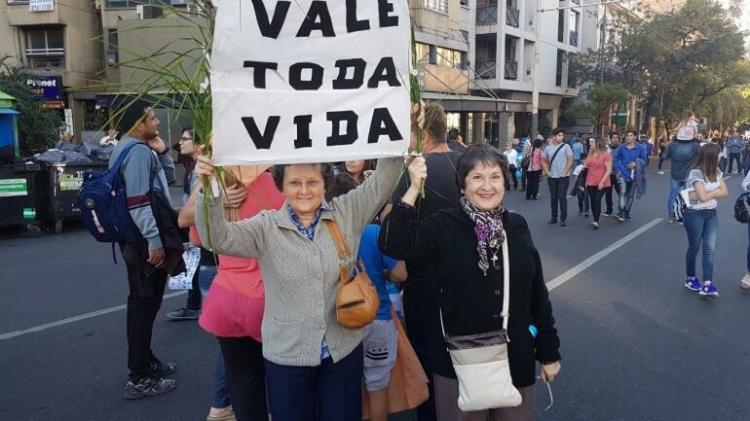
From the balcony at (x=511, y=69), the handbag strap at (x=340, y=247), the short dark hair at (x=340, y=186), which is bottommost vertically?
the handbag strap at (x=340, y=247)

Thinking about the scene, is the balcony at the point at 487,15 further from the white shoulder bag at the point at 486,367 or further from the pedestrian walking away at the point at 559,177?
the white shoulder bag at the point at 486,367

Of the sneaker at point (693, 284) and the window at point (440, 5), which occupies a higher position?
the window at point (440, 5)

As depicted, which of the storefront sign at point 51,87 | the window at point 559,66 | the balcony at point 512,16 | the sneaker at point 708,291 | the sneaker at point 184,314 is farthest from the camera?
the window at point 559,66

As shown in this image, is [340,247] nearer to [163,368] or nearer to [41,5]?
[163,368]

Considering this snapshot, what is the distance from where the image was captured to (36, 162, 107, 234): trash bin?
10156 millimetres

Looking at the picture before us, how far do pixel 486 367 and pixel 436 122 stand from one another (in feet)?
4.95

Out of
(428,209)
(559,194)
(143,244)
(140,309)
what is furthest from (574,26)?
(140,309)

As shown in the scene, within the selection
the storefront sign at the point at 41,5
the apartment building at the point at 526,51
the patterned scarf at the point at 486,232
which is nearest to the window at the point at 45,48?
the storefront sign at the point at 41,5

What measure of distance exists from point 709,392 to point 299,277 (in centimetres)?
318

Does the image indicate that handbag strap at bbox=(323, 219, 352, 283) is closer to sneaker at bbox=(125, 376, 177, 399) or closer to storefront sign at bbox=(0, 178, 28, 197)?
sneaker at bbox=(125, 376, 177, 399)

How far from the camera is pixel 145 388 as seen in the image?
3.87 m

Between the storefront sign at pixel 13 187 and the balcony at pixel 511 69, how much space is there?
25073 millimetres

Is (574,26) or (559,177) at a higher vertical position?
(574,26)

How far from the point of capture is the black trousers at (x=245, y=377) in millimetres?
2859
